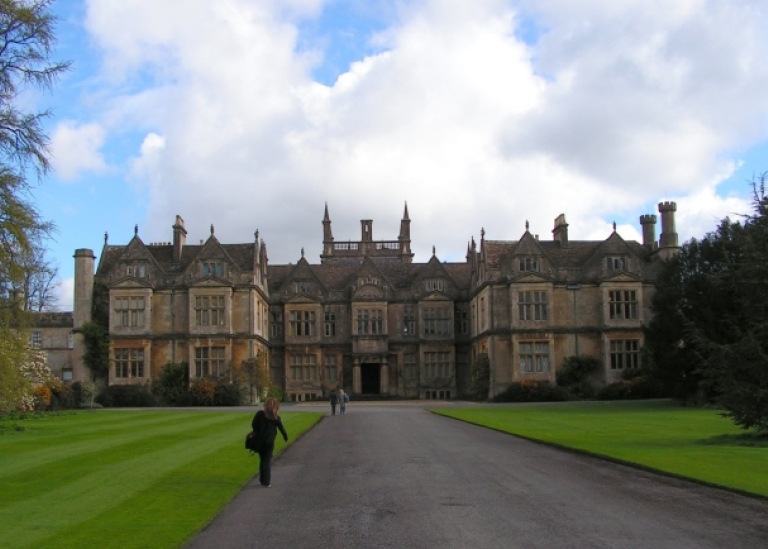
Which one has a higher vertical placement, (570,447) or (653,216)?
(653,216)

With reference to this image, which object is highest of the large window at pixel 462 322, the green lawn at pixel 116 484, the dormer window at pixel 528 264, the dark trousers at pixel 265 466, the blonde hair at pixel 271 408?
the dormer window at pixel 528 264

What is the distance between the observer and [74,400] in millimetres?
53000

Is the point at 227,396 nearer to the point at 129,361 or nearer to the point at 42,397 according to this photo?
the point at 129,361

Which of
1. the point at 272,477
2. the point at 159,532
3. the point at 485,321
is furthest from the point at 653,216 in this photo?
the point at 159,532

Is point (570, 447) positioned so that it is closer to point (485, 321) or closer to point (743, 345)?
point (743, 345)

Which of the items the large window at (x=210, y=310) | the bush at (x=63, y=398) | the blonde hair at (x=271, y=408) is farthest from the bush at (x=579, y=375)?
the blonde hair at (x=271, y=408)

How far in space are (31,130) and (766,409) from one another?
67.3 feet

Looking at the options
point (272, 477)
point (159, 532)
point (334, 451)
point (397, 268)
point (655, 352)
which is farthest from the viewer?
point (397, 268)

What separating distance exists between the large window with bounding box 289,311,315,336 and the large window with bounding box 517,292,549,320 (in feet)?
51.8

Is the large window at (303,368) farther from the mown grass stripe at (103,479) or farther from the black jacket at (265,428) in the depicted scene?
the black jacket at (265,428)

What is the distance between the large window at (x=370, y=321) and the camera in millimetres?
63031

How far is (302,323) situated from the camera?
6381cm

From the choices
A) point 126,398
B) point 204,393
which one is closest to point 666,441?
point 204,393

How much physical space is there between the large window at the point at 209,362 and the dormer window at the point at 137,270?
20.6 ft
